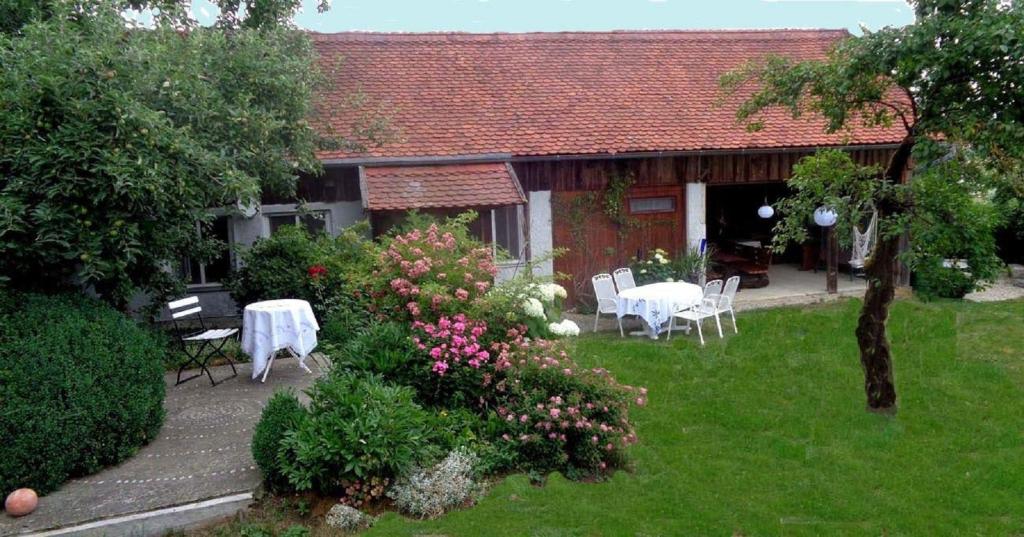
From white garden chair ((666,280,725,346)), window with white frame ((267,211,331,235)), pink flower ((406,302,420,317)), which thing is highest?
window with white frame ((267,211,331,235))

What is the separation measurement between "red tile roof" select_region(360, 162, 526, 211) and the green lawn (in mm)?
3157

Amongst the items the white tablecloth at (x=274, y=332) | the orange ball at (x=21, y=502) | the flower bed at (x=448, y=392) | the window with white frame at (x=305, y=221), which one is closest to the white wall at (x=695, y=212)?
the window with white frame at (x=305, y=221)

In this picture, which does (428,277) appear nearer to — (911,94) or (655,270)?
(911,94)

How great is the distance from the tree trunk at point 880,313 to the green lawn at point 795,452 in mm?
272

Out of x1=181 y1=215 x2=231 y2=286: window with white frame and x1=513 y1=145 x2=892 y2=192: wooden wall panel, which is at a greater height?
x1=513 y1=145 x2=892 y2=192: wooden wall panel

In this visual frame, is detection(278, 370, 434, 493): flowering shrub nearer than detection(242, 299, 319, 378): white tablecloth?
Yes

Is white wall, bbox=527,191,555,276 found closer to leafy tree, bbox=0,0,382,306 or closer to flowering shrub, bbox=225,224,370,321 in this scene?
flowering shrub, bbox=225,224,370,321

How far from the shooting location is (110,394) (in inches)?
247

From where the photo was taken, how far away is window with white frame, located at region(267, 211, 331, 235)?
1295 cm

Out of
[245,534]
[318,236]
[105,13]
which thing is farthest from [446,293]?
[318,236]

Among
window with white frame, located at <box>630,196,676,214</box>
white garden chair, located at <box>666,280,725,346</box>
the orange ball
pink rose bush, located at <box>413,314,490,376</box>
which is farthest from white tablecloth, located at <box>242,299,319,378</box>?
window with white frame, located at <box>630,196,676,214</box>

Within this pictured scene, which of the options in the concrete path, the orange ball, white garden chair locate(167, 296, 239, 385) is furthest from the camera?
the concrete path

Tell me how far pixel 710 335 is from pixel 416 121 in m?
6.26

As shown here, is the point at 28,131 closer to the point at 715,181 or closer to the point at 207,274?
the point at 207,274
